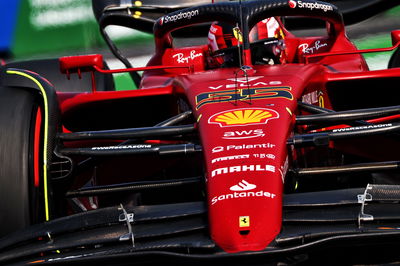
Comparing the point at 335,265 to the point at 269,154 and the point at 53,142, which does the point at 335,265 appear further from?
the point at 53,142

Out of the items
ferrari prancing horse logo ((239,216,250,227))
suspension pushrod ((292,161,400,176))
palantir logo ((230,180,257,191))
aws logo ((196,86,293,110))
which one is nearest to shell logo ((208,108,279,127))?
aws logo ((196,86,293,110))

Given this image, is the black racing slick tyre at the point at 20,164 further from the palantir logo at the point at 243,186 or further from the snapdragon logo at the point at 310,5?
the snapdragon logo at the point at 310,5

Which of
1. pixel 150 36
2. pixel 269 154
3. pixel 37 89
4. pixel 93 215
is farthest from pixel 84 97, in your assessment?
pixel 150 36

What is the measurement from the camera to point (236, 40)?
16.0 ft

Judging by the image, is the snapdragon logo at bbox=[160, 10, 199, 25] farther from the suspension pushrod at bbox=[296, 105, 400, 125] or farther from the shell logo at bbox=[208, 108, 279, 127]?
the suspension pushrod at bbox=[296, 105, 400, 125]

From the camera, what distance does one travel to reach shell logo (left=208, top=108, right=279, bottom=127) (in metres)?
3.53

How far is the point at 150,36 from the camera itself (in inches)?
375

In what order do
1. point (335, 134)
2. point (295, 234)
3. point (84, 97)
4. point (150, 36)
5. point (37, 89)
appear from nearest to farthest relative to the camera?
1. point (295, 234)
2. point (335, 134)
3. point (37, 89)
4. point (84, 97)
5. point (150, 36)

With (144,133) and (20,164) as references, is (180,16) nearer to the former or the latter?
(144,133)

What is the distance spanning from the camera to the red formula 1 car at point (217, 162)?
302 cm

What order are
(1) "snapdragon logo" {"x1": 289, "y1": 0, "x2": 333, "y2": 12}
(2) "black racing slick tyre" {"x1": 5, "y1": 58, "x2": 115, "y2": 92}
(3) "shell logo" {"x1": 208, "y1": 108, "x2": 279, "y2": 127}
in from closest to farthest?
(3) "shell logo" {"x1": 208, "y1": 108, "x2": 279, "y2": 127}
(1) "snapdragon logo" {"x1": 289, "y1": 0, "x2": 333, "y2": 12}
(2) "black racing slick tyre" {"x1": 5, "y1": 58, "x2": 115, "y2": 92}

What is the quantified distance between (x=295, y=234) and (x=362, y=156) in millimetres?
1755

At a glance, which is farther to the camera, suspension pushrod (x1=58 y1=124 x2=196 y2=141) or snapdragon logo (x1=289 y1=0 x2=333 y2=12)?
snapdragon logo (x1=289 y1=0 x2=333 y2=12)

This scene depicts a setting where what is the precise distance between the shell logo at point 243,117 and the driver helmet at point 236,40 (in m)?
1.06
